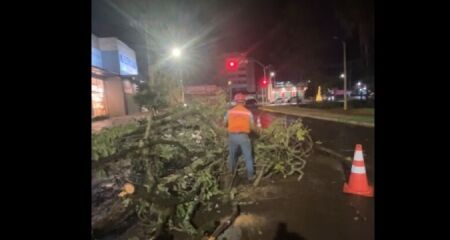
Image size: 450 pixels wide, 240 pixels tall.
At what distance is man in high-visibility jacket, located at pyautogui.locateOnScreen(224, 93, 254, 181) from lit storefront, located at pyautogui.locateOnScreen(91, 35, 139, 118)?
5.42 feet

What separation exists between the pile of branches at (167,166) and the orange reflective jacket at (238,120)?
26cm

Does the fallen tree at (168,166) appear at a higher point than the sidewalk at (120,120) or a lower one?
lower

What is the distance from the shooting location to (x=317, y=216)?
4684mm

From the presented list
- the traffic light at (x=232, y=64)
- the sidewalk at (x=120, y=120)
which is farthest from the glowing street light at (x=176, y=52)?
the traffic light at (x=232, y=64)

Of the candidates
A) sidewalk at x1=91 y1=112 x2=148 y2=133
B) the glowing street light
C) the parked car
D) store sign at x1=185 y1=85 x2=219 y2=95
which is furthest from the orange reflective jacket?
the parked car

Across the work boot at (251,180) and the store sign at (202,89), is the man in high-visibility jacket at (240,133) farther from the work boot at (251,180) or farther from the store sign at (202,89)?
the store sign at (202,89)

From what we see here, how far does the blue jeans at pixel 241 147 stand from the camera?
6.69m

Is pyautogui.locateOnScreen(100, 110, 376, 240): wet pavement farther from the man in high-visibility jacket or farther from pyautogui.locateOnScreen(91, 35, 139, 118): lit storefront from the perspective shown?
pyautogui.locateOnScreen(91, 35, 139, 118): lit storefront

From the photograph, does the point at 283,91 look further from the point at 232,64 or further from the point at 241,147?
the point at 241,147

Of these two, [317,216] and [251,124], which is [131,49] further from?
[317,216]
